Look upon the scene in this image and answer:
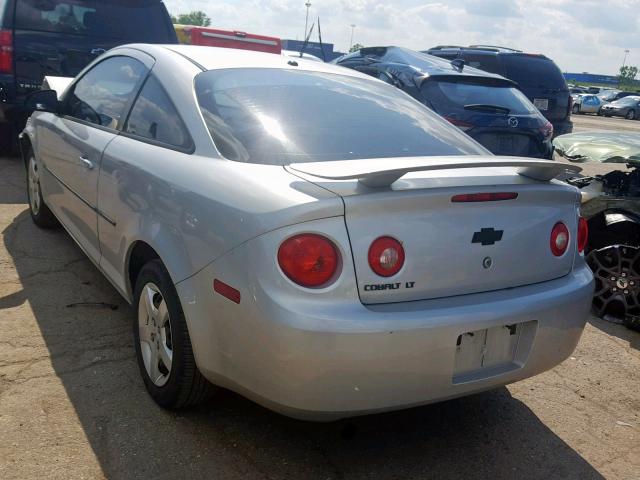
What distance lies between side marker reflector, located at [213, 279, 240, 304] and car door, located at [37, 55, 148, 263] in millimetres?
1465

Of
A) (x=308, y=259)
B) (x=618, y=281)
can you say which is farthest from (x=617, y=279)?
(x=308, y=259)

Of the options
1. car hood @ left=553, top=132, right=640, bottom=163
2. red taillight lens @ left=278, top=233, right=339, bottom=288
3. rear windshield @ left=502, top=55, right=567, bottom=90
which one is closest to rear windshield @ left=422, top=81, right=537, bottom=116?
car hood @ left=553, top=132, right=640, bottom=163

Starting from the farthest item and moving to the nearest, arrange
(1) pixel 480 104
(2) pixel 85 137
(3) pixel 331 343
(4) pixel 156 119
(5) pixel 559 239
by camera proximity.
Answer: (1) pixel 480 104 → (2) pixel 85 137 → (4) pixel 156 119 → (5) pixel 559 239 → (3) pixel 331 343

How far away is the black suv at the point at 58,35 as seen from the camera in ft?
22.5

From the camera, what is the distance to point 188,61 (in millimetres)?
3219

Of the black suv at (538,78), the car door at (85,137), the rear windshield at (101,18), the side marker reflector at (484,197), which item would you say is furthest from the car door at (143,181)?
the black suv at (538,78)

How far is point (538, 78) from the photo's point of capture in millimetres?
9750

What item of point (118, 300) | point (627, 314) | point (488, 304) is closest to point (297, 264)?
point (488, 304)

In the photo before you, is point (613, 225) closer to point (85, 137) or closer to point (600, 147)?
point (600, 147)

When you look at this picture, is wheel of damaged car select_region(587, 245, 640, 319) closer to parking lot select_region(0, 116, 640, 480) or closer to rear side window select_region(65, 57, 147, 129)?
parking lot select_region(0, 116, 640, 480)

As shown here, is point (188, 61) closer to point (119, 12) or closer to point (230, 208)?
point (230, 208)

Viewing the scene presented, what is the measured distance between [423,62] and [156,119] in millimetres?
4813

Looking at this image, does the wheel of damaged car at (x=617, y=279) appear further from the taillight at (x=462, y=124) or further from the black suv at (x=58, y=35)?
the black suv at (x=58, y=35)

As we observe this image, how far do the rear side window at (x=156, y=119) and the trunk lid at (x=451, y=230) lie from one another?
718 millimetres
